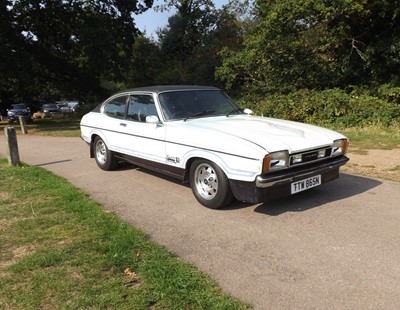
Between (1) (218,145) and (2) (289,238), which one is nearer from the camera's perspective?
(2) (289,238)

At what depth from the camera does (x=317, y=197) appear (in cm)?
548

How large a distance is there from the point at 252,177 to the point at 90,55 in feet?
58.6

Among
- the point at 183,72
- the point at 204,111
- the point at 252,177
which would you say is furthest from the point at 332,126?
the point at 183,72

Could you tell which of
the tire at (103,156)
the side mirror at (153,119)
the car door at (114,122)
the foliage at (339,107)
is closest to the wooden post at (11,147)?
the tire at (103,156)

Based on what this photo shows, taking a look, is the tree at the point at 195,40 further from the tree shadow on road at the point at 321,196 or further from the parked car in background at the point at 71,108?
the tree shadow on road at the point at 321,196

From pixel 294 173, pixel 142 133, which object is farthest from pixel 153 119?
pixel 294 173

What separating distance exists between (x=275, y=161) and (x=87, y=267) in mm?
2357

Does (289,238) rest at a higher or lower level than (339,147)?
lower

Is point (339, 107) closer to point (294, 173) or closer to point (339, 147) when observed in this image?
point (339, 147)

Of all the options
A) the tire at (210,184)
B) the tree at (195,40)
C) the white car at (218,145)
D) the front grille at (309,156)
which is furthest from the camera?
the tree at (195,40)

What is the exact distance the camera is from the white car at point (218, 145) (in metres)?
4.56

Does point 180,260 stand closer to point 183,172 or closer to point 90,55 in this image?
point 183,172

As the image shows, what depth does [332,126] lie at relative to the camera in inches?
517

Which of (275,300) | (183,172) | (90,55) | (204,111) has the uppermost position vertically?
(90,55)
